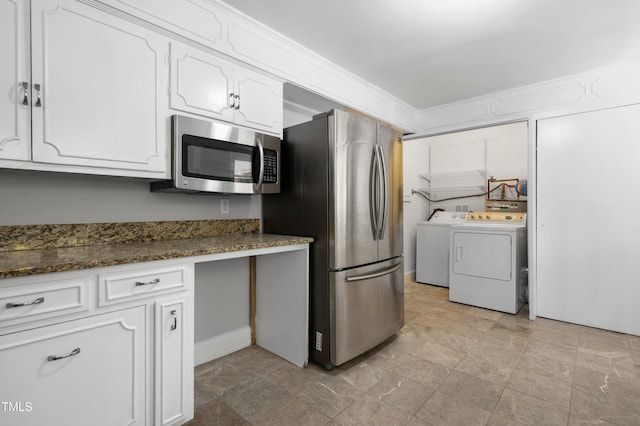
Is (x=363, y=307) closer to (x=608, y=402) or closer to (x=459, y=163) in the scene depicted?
(x=608, y=402)

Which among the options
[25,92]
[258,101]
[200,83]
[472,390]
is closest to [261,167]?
[258,101]

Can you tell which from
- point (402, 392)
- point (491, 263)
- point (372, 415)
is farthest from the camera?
point (491, 263)

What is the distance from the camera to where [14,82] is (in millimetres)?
1312

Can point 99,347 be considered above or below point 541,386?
above

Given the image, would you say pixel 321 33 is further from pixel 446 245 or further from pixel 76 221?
A: pixel 446 245

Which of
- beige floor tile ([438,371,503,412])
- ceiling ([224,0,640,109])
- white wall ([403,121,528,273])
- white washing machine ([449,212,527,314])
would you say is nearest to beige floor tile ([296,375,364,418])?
beige floor tile ([438,371,503,412])

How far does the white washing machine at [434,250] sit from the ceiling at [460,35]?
2.05 m

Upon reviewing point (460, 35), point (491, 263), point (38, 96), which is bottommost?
point (491, 263)

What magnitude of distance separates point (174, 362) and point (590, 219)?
11.8 ft

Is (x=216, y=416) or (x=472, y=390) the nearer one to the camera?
(x=216, y=416)

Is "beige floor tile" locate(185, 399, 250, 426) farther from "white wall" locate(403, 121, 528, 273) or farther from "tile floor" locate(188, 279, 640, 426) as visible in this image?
"white wall" locate(403, 121, 528, 273)

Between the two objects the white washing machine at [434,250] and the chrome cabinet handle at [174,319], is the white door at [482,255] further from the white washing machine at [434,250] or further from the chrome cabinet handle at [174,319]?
the chrome cabinet handle at [174,319]

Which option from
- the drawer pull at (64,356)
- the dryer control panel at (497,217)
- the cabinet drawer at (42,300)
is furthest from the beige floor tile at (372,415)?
the dryer control panel at (497,217)

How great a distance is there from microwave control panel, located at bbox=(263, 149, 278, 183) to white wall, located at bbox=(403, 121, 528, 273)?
312 centimetres
